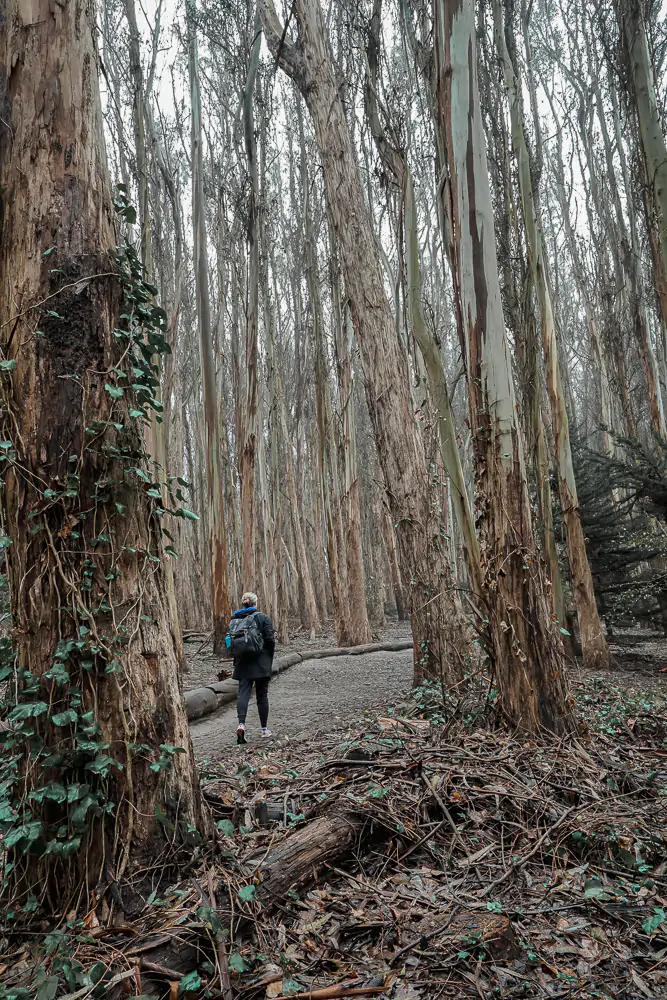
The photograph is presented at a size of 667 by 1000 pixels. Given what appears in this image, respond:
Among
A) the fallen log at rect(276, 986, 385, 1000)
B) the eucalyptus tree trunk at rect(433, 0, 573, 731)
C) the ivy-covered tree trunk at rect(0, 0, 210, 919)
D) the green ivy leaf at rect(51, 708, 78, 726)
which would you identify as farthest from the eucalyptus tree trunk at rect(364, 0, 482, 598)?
the green ivy leaf at rect(51, 708, 78, 726)

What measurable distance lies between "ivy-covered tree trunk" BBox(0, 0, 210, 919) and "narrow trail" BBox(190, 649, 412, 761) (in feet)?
8.49

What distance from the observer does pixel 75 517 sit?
2.50 m

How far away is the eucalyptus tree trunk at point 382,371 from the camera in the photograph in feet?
20.0

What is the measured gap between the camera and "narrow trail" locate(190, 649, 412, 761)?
19.1 ft

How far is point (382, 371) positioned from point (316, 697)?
13.6 feet

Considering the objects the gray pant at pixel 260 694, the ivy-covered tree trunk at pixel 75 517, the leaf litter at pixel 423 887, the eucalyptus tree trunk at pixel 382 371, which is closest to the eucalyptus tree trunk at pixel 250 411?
the eucalyptus tree trunk at pixel 382 371

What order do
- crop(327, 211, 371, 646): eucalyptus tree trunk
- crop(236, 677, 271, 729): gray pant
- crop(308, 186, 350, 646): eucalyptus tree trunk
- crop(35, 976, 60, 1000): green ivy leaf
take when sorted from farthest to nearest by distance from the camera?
crop(308, 186, 350, 646): eucalyptus tree trunk, crop(327, 211, 371, 646): eucalyptus tree trunk, crop(236, 677, 271, 729): gray pant, crop(35, 976, 60, 1000): green ivy leaf

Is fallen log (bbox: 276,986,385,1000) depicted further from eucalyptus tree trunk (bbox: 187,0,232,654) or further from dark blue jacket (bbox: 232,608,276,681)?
eucalyptus tree trunk (bbox: 187,0,232,654)

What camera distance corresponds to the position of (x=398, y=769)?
342cm

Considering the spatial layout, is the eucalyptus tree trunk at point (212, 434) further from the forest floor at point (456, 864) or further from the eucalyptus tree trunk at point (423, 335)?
the forest floor at point (456, 864)

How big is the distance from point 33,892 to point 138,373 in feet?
7.23

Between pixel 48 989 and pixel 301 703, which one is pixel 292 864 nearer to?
pixel 48 989

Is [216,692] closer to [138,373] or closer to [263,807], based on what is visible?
[263,807]

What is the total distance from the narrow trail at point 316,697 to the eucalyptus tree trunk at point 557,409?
2.47m
